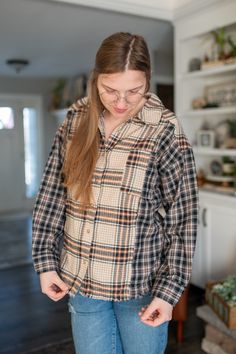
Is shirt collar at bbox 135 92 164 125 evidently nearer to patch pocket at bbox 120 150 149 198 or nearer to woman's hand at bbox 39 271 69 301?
patch pocket at bbox 120 150 149 198

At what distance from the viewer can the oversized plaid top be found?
0.92m

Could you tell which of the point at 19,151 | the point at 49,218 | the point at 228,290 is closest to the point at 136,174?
the point at 49,218

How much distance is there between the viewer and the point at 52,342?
229 cm

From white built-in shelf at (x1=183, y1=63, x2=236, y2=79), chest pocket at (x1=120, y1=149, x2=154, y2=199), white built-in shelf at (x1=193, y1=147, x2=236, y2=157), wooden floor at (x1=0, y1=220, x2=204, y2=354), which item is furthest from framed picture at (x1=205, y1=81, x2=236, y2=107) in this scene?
chest pocket at (x1=120, y1=149, x2=154, y2=199)

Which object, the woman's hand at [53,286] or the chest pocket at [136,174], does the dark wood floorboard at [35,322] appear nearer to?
the woman's hand at [53,286]

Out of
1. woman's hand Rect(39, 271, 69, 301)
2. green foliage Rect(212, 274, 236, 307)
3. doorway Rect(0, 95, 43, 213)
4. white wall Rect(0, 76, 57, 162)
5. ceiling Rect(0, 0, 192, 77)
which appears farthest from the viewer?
doorway Rect(0, 95, 43, 213)

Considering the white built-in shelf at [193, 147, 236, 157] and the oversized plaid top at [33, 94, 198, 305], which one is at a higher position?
the white built-in shelf at [193, 147, 236, 157]

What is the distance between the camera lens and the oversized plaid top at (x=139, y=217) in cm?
92

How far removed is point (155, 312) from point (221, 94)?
2254mm

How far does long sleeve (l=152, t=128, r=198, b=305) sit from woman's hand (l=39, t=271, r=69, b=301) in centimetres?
23

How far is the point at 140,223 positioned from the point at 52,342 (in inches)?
66.1

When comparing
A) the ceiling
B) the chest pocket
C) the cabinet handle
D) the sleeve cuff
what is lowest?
the cabinet handle

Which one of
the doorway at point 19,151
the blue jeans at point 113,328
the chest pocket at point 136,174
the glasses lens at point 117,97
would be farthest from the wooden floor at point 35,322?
the doorway at point 19,151

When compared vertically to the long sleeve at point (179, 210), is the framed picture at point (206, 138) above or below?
above
